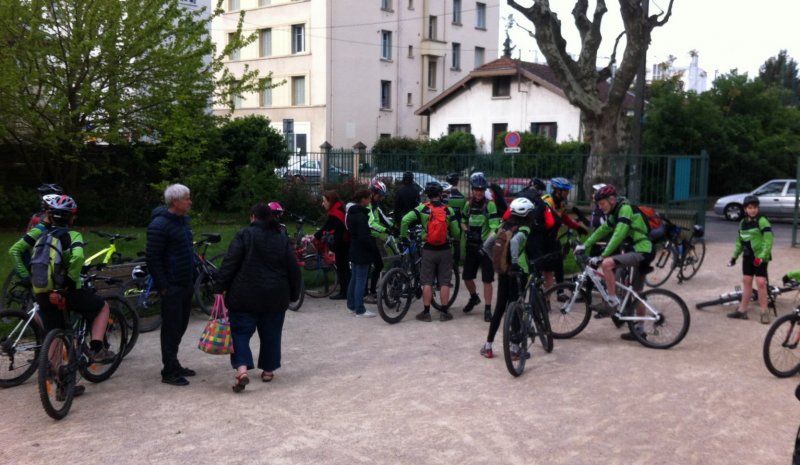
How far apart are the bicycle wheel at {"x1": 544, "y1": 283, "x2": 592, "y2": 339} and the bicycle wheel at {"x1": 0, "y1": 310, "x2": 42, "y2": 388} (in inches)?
205

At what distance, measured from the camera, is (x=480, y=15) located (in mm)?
54562

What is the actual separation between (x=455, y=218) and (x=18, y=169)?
11.4 meters

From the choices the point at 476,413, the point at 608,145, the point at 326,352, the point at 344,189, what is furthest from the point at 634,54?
the point at 476,413

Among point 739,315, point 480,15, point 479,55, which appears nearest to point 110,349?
point 739,315

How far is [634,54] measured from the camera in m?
16.9

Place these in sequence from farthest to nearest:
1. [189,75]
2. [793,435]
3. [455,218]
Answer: [189,75]
[455,218]
[793,435]

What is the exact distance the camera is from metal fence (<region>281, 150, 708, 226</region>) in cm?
1817

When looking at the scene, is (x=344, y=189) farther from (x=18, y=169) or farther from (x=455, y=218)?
(x=455, y=218)

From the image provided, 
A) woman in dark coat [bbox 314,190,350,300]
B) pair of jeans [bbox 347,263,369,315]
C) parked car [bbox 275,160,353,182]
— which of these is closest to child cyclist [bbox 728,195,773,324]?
pair of jeans [bbox 347,263,369,315]

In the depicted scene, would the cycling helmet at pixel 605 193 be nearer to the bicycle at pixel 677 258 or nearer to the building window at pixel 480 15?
the bicycle at pixel 677 258

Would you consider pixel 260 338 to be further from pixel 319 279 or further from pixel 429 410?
pixel 319 279

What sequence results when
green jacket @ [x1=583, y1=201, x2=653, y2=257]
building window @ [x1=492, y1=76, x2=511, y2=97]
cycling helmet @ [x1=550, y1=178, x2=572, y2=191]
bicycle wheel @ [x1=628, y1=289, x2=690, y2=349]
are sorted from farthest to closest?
building window @ [x1=492, y1=76, x2=511, y2=97] < cycling helmet @ [x1=550, y1=178, x2=572, y2=191] < green jacket @ [x1=583, y1=201, x2=653, y2=257] < bicycle wheel @ [x1=628, y1=289, x2=690, y2=349]

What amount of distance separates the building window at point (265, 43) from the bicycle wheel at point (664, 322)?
41.3 meters

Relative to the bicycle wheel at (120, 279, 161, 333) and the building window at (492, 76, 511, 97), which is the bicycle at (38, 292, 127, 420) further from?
the building window at (492, 76, 511, 97)
